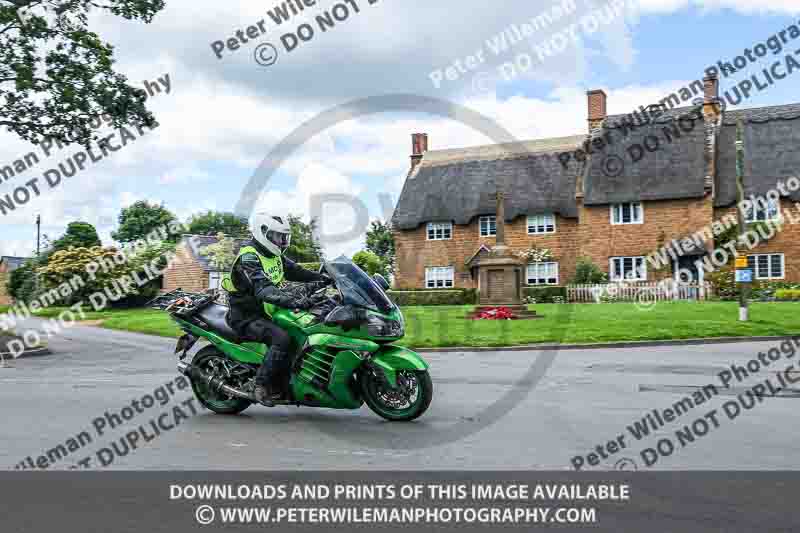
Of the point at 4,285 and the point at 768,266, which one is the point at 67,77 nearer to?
the point at 768,266

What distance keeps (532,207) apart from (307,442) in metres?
41.7

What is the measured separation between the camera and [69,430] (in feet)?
26.9

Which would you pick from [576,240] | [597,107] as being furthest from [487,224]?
[597,107]

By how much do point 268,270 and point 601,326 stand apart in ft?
52.5

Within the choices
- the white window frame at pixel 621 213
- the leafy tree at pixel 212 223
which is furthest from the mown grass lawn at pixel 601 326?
the leafy tree at pixel 212 223

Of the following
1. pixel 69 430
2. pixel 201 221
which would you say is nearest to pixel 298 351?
pixel 69 430

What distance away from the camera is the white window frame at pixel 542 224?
47.6m

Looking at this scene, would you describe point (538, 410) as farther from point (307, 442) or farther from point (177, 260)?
point (177, 260)

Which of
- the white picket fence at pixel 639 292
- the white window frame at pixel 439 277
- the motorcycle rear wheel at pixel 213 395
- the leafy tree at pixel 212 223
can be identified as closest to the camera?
the motorcycle rear wheel at pixel 213 395

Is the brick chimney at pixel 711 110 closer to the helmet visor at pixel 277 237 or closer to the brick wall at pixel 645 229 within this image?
the brick wall at pixel 645 229

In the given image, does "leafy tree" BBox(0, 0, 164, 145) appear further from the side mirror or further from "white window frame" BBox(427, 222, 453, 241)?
"white window frame" BBox(427, 222, 453, 241)

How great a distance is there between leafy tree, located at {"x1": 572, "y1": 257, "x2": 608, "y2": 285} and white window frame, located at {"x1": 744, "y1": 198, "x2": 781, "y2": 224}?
803 cm

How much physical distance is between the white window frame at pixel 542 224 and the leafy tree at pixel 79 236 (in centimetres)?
3702

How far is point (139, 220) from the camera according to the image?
91375 mm
